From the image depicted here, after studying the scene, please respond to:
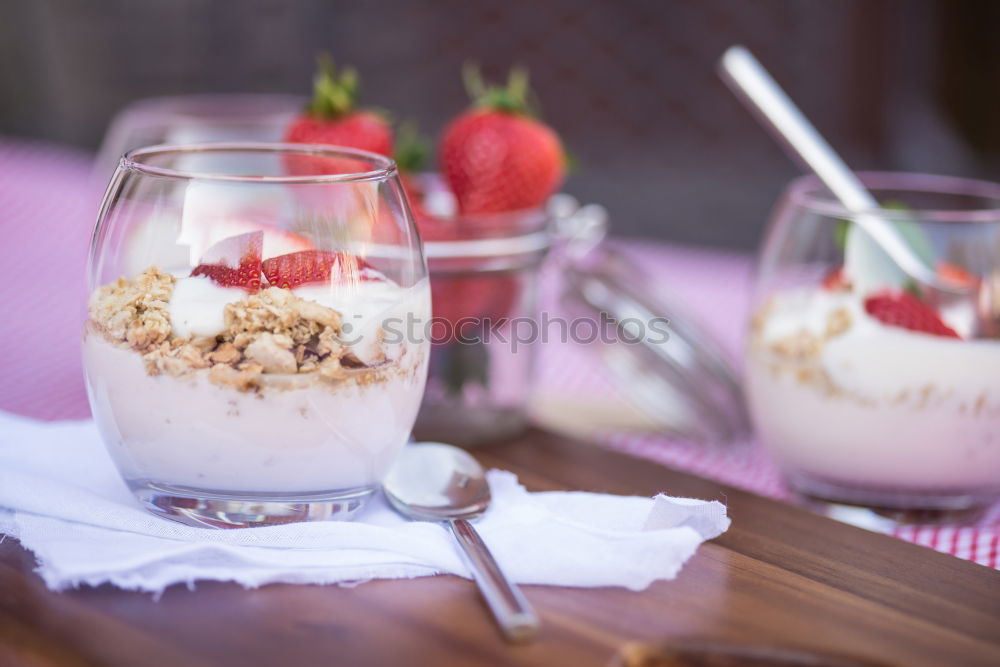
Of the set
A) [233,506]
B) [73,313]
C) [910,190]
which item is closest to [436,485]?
[233,506]

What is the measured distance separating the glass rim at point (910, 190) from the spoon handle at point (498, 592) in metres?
0.39

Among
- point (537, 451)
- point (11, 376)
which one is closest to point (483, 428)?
point (537, 451)

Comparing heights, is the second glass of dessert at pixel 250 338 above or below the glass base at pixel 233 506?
above

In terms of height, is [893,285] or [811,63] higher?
[811,63]

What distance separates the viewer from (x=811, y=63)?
226cm

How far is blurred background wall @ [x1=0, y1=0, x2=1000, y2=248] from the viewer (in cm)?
216

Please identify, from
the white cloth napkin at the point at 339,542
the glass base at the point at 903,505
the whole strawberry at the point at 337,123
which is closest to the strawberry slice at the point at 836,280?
the glass base at the point at 903,505

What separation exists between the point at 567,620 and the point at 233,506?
20 cm

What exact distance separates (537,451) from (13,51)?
7.37 feet

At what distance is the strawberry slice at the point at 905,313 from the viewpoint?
0.74 meters

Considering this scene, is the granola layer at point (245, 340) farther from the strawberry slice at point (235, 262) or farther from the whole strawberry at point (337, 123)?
the whole strawberry at point (337, 123)

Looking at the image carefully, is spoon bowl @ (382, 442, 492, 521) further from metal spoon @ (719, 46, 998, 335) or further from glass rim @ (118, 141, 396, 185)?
metal spoon @ (719, 46, 998, 335)

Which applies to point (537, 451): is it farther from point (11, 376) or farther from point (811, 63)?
point (811, 63)

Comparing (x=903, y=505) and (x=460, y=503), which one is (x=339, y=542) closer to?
(x=460, y=503)
